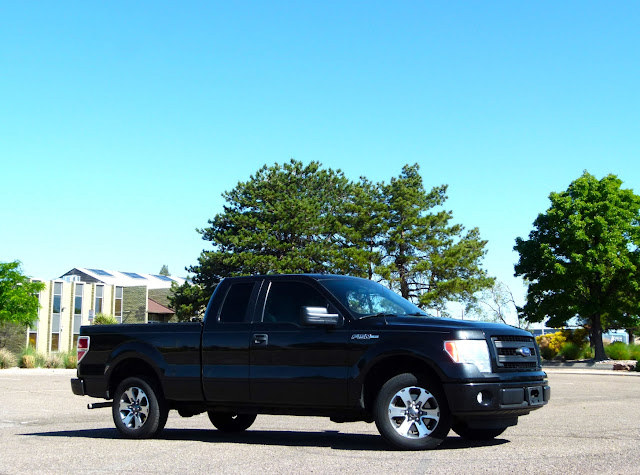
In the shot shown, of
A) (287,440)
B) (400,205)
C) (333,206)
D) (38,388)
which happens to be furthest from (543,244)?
(287,440)

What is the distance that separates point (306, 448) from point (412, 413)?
1379 mm

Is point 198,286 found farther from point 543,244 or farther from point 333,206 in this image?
point 543,244

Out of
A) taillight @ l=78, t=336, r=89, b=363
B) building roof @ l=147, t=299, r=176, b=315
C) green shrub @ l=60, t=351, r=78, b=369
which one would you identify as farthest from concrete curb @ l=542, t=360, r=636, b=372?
building roof @ l=147, t=299, r=176, b=315

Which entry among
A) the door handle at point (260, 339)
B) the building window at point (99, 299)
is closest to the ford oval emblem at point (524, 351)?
the door handle at point (260, 339)

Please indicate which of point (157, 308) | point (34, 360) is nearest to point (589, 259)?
point (34, 360)

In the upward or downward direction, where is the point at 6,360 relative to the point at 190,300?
downward

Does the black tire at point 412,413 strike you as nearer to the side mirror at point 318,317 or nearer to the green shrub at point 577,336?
the side mirror at point 318,317

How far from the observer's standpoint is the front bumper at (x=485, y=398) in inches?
333

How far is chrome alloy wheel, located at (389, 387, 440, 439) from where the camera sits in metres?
8.66

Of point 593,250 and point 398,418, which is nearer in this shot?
point 398,418

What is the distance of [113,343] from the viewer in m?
11.0

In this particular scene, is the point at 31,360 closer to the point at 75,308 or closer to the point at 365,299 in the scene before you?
the point at 75,308

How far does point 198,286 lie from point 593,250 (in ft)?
98.3

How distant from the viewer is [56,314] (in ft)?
230
